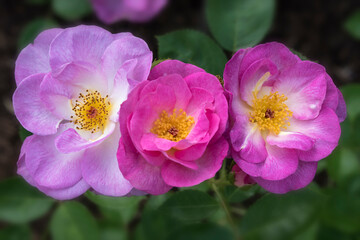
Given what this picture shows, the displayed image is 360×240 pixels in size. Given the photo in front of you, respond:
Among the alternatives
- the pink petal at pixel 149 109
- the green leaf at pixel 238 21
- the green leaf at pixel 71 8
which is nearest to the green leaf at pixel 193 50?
the green leaf at pixel 238 21

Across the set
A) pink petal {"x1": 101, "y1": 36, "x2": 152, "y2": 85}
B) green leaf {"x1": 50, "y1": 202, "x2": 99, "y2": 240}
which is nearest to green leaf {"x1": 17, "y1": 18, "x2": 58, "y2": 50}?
green leaf {"x1": 50, "y1": 202, "x2": 99, "y2": 240}

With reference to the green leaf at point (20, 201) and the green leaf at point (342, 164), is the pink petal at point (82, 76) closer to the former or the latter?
the green leaf at point (20, 201)

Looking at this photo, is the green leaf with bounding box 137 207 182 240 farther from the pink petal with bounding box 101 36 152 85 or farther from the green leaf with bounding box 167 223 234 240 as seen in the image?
the pink petal with bounding box 101 36 152 85

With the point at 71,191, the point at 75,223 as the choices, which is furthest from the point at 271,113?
the point at 75,223

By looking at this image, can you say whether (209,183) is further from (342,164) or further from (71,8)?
(71,8)

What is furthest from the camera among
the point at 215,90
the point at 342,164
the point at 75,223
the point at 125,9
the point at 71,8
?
the point at 71,8

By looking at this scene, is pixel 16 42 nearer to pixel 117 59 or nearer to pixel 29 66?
pixel 29 66
